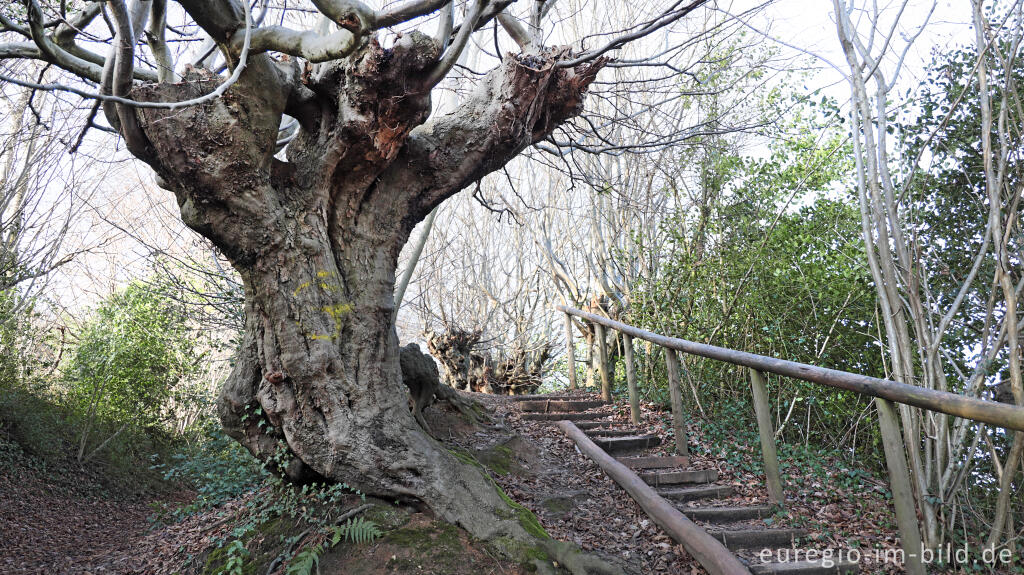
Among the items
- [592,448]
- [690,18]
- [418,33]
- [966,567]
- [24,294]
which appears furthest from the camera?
[690,18]

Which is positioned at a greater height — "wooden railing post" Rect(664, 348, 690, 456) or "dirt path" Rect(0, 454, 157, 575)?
"wooden railing post" Rect(664, 348, 690, 456)

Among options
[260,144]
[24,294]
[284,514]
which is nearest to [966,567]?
[284,514]

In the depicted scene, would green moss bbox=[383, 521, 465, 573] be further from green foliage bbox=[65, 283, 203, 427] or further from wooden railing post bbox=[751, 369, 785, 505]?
green foliage bbox=[65, 283, 203, 427]

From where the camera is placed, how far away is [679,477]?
175 inches

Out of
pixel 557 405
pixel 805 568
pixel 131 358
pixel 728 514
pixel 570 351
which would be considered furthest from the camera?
pixel 131 358

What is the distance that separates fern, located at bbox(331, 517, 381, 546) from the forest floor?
0.04m

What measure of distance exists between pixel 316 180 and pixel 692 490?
137 inches

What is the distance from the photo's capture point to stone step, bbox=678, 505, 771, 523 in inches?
149

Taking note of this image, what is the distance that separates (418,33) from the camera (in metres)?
3.49

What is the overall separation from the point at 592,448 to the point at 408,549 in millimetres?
2233

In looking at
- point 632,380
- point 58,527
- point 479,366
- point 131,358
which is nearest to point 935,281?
point 632,380

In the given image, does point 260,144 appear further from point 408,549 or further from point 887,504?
point 887,504

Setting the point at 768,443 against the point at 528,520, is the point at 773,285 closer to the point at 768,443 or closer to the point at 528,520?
the point at 768,443

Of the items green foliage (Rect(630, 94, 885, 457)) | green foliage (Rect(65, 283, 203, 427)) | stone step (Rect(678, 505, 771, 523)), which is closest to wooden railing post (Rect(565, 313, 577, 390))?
green foliage (Rect(630, 94, 885, 457))
